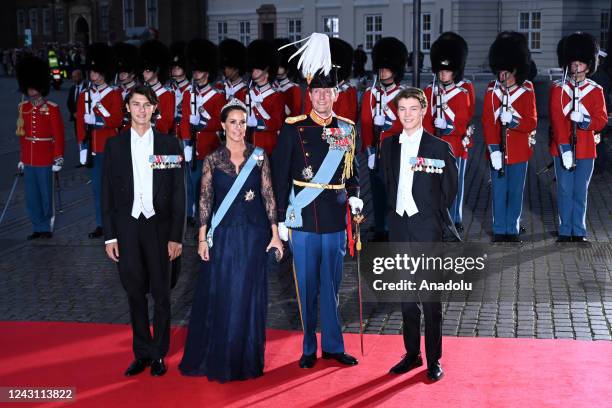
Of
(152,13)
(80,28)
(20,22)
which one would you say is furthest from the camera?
(20,22)

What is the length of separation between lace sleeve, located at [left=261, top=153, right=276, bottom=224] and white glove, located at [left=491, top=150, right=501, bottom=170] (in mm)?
4466

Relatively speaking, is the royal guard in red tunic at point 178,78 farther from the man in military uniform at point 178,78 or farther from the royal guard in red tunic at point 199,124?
the royal guard in red tunic at point 199,124

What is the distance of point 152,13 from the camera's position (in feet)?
174

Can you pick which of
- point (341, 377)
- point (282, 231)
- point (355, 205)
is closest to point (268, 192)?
point (282, 231)

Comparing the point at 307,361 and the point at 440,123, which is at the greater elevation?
the point at 440,123

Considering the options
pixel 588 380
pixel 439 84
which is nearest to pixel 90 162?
pixel 439 84

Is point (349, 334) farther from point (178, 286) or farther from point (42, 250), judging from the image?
point (42, 250)

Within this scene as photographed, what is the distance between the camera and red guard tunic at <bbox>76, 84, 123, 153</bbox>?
10648mm

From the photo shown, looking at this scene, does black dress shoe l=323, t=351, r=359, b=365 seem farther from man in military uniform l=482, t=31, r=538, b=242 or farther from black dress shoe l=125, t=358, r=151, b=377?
man in military uniform l=482, t=31, r=538, b=242

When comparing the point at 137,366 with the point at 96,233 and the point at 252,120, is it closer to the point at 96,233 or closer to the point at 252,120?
the point at 96,233

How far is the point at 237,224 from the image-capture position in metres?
5.91

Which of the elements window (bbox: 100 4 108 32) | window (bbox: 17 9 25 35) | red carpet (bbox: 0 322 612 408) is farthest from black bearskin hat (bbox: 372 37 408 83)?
window (bbox: 17 9 25 35)

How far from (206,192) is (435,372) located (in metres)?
1.76

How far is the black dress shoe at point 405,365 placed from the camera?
6.06 m
